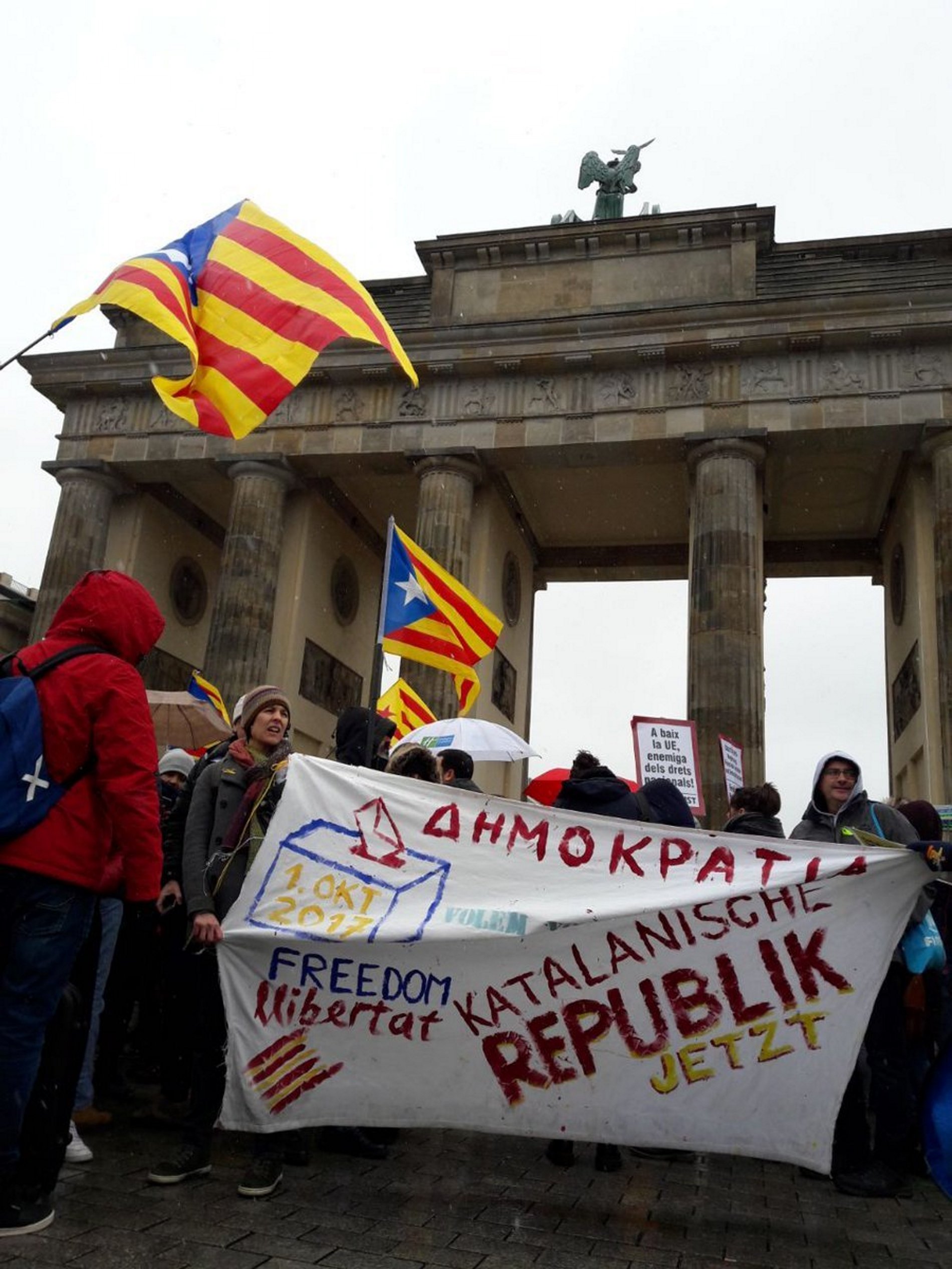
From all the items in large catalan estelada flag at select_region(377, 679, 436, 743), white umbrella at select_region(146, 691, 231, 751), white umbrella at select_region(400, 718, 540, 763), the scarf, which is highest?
large catalan estelada flag at select_region(377, 679, 436, 743)

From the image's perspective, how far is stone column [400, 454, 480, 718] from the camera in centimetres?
2020

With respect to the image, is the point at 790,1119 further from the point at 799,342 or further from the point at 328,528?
the point at 328,528

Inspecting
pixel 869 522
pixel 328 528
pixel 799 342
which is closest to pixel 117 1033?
pixel 799 342

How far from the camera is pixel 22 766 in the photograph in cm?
323

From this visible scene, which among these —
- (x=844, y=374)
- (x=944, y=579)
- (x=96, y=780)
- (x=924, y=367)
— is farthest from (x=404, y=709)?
(x=924, y=367)

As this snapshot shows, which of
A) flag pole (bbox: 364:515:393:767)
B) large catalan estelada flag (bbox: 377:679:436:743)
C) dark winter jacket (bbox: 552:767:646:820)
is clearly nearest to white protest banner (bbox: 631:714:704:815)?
large catalan estelada flag (bbox: 377:679:436:743)

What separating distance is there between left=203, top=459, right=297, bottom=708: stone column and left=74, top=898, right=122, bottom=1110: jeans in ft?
51.8

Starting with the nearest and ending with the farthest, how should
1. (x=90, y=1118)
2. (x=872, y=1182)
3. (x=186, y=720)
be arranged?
(x=872, y=1182) → (x=90, y=1118) → (x=186, y=720)

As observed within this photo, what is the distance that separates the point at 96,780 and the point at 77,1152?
1.80m

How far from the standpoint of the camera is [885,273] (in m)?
20.1

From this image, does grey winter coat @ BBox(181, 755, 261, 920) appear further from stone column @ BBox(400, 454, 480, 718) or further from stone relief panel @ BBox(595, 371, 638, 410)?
stone relief panel @ BBox(595, 371, 638, 410)

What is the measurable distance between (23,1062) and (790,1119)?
2711 mm

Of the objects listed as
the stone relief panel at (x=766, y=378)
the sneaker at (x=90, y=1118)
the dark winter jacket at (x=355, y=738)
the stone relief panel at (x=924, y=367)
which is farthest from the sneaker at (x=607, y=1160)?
the stone relief panel at (x=924, y=367)

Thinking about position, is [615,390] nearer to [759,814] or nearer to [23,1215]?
[759,814]
